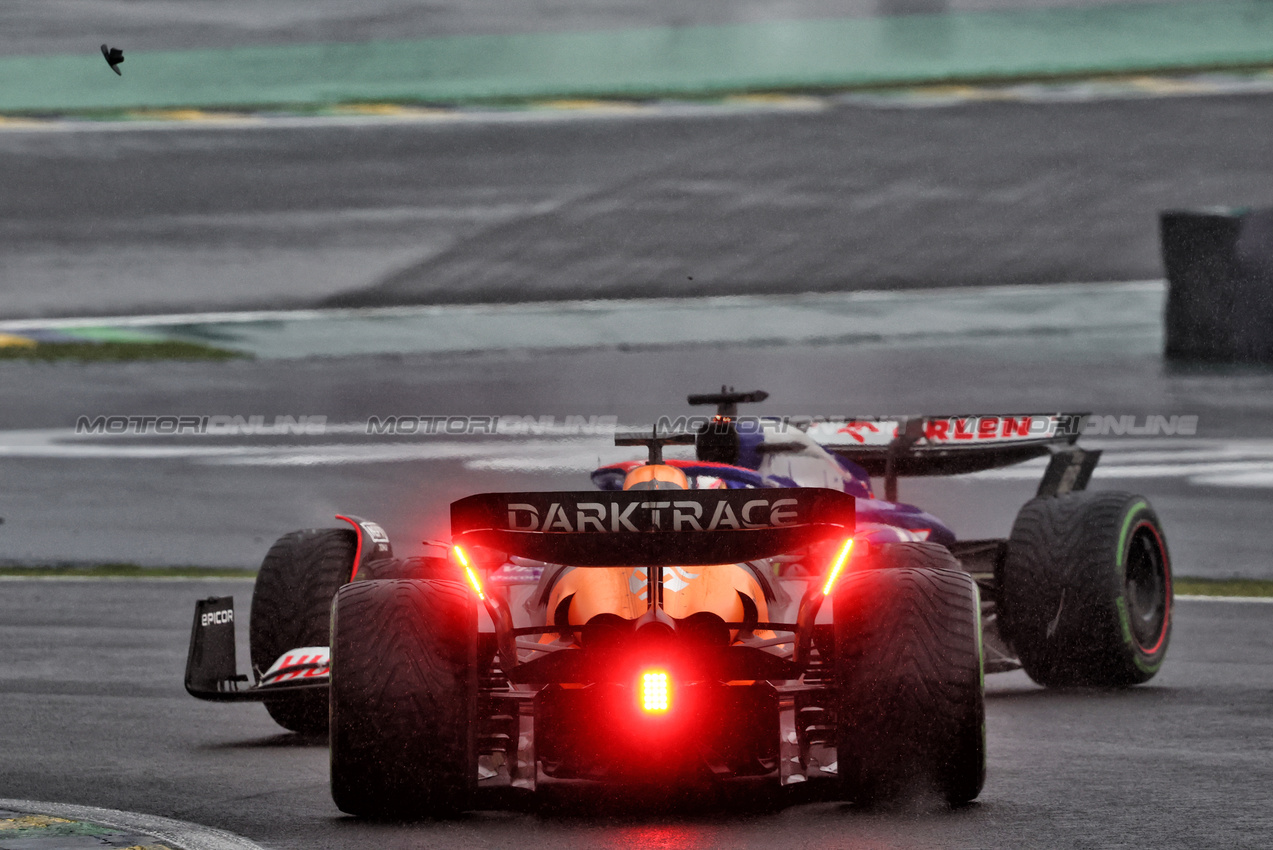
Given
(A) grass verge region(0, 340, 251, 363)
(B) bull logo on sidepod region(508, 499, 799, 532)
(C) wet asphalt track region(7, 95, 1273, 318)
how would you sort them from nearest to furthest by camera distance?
(B) bull logo on sidepod region(508, 499, 799, 532) < (A) grass verge region(0, 340, 251, 363) < (C) wet asphalt track region(7, 95, 1273, 318)

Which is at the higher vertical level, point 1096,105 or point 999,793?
point 1096,105

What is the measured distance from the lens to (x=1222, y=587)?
12219 mm

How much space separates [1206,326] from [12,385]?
10.8 metres

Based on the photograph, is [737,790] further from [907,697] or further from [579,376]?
[579,376]

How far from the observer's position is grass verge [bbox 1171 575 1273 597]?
1199 cm

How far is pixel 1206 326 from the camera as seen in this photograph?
1600cm

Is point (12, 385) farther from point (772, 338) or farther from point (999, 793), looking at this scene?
point (999, 793)

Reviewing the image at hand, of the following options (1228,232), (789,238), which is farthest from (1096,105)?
(1228,232)

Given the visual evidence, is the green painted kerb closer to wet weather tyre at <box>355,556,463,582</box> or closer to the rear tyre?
wet weather tyre at <box>355,556,463,582</box>

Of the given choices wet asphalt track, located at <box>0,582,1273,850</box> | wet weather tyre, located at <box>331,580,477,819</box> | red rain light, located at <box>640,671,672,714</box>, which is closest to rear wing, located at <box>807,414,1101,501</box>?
wet asphalt track, located at <box>0,582,1273,850</box>

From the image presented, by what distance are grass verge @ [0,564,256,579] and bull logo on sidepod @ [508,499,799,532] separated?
7620 mm

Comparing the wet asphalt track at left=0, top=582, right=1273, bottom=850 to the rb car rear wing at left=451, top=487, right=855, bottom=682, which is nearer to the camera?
the wet asphalt track at left=0, top=582, right=1273, bottom=850

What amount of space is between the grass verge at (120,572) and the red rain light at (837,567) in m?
7.73

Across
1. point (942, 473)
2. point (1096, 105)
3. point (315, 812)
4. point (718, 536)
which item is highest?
point (1096, 105)
